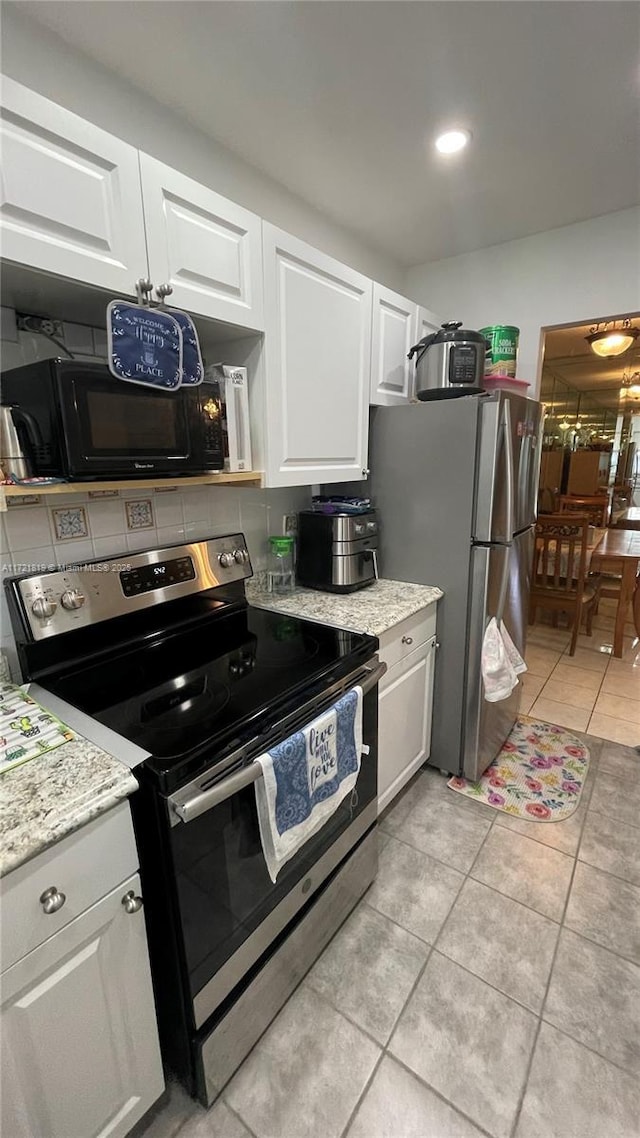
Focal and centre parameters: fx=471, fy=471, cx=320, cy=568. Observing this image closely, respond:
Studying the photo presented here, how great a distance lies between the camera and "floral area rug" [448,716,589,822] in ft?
6.37

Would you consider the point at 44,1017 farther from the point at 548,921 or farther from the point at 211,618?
the point at 548,921

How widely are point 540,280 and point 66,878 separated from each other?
282 cm

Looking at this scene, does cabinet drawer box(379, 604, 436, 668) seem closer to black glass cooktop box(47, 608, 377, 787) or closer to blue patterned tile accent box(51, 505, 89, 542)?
black glass cooktop box(47, 608, 377, 787)

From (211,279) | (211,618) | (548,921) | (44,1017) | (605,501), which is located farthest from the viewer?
(605,501)

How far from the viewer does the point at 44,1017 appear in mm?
753

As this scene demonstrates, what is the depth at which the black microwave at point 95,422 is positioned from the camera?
0.99 metres

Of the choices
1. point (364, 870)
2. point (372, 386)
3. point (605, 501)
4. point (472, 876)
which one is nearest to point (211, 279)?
point (372, 386)

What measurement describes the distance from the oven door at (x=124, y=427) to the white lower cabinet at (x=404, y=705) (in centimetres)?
86

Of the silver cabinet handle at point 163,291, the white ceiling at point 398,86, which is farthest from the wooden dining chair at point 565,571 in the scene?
the silver cabinet handle at point 163,291

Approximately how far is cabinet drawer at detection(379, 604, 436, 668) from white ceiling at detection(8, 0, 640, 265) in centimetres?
161

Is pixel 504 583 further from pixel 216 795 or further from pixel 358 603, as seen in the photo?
pixel 216 795

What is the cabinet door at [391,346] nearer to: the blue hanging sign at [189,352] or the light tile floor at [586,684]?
the blue hanging sign at [189,352]

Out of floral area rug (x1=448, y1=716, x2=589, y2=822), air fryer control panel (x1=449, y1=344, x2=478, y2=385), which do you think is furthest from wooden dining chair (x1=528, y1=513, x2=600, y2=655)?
air fryer control panel (x1=449, y1=344, x2=478, y2=385)

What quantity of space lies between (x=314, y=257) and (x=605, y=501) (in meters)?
5.05
